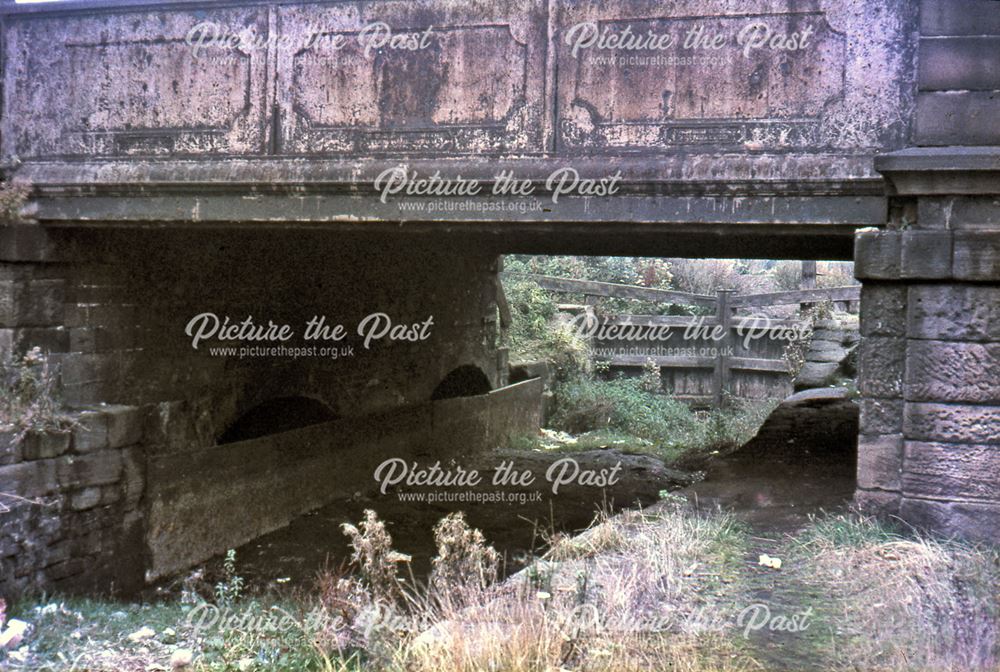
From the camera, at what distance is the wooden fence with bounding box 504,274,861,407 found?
1636cm

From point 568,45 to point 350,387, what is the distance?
18.4 feet

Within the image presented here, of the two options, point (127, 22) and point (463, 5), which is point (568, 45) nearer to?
point (463, 5)

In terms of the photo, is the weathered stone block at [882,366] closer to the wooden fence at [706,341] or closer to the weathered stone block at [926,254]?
the weathered stone block at [926,254]

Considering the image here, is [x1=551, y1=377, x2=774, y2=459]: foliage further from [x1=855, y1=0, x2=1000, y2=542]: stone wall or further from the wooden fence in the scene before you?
[x1=855, y1=0, x2=1000, y2=542]: stone wall

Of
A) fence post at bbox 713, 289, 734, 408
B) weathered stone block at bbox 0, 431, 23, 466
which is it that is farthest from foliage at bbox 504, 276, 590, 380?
weathered stone block at bbox 0, 431, 23, 466

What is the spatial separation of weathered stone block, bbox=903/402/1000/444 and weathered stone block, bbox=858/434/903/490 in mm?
125

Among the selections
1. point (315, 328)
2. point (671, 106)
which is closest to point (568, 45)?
point (671, 106)

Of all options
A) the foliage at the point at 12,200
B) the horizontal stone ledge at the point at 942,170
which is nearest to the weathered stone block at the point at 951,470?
the horizontal stone ledge at the point at 942,170

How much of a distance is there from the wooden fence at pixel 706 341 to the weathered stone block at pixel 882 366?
10.5 metres

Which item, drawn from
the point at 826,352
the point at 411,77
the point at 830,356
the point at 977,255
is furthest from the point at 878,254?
the point at 826,352

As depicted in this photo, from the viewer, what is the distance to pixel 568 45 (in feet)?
20.0

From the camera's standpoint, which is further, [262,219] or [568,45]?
[262,219]

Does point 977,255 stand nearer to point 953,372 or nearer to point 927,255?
point 927,255

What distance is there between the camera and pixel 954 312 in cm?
538
